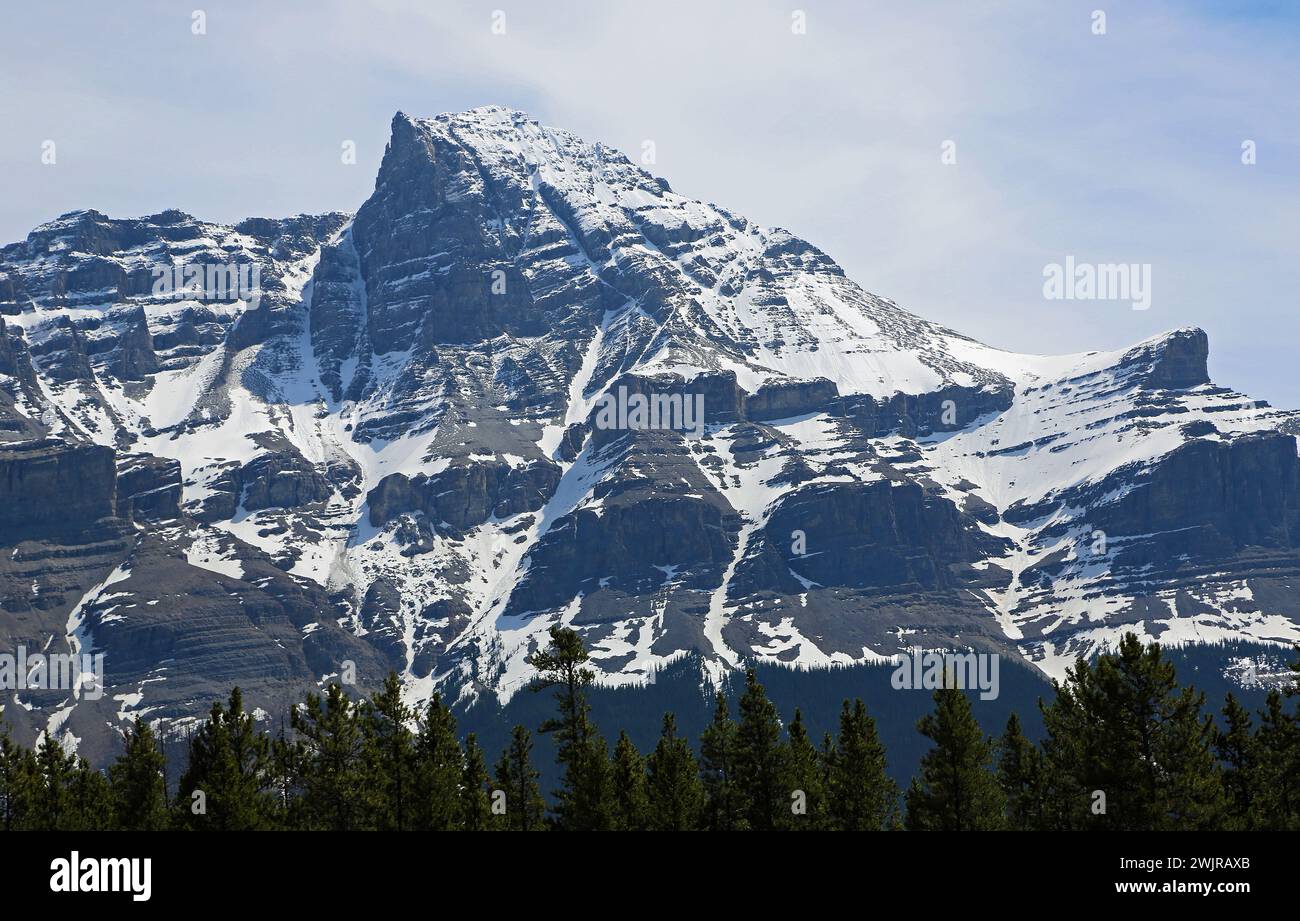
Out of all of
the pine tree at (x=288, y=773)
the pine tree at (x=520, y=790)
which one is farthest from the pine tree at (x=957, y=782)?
the pine tree at (x=288, y=773)

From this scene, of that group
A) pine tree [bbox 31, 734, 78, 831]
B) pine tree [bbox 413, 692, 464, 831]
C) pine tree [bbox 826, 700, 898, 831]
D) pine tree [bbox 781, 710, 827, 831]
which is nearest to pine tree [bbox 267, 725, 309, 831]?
pine tree [bbox 413, 692, 464, 831]

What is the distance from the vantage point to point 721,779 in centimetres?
10062

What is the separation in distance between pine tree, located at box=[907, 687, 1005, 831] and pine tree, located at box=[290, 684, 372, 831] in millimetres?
30663

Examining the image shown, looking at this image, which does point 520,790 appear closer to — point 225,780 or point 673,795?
point 673,795

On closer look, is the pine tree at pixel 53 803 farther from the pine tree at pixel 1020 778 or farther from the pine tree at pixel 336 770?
the pine tree at pixel 1020 778

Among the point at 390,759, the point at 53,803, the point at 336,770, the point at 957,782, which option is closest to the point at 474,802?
the point at 390,759

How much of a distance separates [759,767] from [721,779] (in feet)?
16.2

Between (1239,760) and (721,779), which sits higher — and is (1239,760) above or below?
above

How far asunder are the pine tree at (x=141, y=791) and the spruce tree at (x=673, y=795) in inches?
1140

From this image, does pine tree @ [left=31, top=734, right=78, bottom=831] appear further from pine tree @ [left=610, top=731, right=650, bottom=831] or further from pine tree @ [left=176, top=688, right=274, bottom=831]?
pine tree @ [left=610, top=731, right=650, bottom=831]
